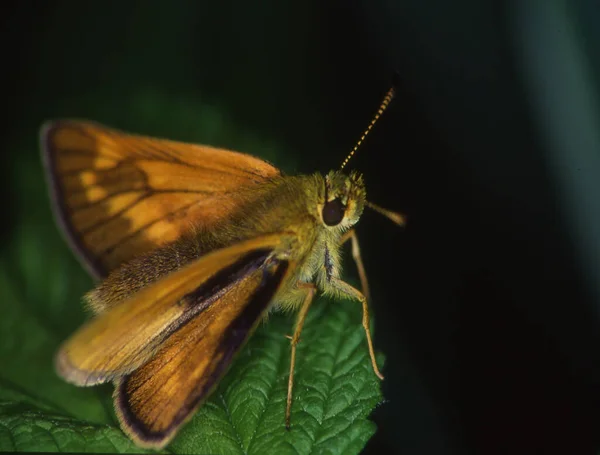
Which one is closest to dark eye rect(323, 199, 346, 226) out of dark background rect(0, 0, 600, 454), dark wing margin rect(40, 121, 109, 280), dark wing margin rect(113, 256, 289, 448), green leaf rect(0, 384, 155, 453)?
dark wing margin rect(113, 256, 289, 448)

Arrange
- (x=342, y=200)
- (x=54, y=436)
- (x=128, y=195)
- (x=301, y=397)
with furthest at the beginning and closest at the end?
1. (x=128, y=195)
2. (x=342, y=200)
3. (x=301, y=397)
4. (x=54, y=436)

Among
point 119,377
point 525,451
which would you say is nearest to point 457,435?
point 525,451

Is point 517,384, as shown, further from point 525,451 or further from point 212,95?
point 212,95

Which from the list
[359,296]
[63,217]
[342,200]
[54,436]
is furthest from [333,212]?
[54,436]

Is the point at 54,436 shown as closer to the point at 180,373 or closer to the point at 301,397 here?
the point at 180,373

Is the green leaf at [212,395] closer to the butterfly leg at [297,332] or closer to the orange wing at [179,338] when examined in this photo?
the butterfly leg at [297,332]

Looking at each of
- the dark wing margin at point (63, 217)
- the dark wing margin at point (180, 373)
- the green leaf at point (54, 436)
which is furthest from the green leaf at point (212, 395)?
the dark wing margin at point (63, 217)

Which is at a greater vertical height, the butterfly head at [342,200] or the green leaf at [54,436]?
the butterfly head at [342,200]
